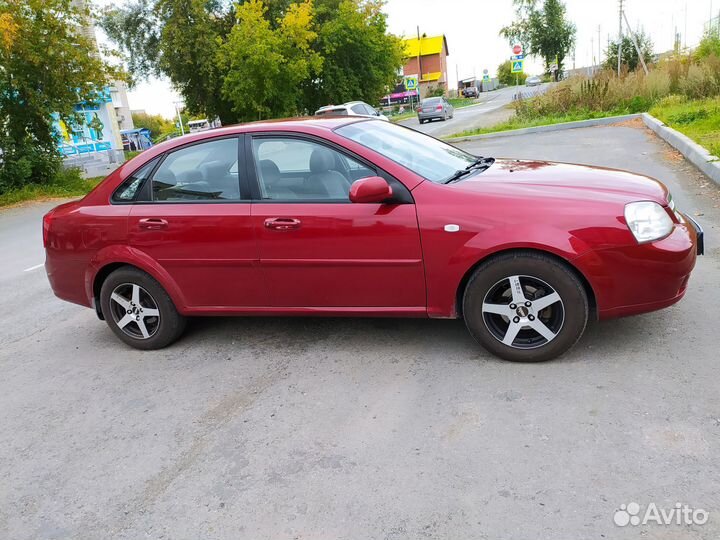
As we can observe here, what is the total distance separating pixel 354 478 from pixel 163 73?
3648cm

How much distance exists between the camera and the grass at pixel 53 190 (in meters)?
18.0

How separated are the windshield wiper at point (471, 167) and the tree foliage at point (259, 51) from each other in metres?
27.4

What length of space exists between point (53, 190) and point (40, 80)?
3.17 m

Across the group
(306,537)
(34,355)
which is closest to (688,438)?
(306,537)

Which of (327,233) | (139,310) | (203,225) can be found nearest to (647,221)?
(327,233)

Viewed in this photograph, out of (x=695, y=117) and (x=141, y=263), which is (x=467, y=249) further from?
(x=695, y=117)

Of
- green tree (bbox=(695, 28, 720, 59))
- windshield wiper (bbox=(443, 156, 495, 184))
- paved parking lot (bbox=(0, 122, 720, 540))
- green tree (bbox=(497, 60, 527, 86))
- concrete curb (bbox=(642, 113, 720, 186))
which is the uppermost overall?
green tree (bbox=(497, 60, 527, 86))

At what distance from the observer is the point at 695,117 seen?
48.9 feet

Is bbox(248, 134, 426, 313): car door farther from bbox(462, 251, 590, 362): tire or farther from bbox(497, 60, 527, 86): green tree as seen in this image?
bbox(497, 60, 527, 86): green tree

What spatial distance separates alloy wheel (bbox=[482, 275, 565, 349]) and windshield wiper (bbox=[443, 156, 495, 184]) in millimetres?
825

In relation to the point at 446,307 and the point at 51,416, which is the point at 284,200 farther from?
the point at 51,416

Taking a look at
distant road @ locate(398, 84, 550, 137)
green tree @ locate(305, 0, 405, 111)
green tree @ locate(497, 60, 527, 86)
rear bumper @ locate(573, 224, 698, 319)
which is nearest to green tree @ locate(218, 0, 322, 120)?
green tree @ locate(305, 0, 405, 111)

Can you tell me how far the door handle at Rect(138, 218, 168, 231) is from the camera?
4574 millimetres

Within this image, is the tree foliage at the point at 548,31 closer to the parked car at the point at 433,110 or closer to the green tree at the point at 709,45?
the parked car at the point at 433,110
